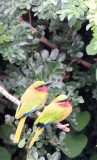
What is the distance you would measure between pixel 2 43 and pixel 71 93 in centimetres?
63

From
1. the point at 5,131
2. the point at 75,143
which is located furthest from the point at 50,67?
the point at 5,131

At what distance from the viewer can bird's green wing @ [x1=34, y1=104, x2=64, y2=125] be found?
232cm

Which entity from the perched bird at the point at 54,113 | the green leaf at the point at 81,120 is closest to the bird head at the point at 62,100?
the perched bird at the point at 54,113

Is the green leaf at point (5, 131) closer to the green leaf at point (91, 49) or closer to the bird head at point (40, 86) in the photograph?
the bird head at point (40, 86)

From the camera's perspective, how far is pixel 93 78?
313cm

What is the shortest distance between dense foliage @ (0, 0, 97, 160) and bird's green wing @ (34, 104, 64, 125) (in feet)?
0.72

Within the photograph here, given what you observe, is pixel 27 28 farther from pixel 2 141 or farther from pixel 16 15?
pixel 2 141

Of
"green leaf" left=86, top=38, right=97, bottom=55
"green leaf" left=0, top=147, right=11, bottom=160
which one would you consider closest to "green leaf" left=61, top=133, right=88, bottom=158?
"green leaf" left=0, top=147, right=11, bottom=160

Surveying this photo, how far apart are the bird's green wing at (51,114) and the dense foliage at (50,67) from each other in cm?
22

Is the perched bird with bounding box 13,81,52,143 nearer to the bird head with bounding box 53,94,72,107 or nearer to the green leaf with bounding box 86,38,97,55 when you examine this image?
the bird head with bounding box 53,94,72,107

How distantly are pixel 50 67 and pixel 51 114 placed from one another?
0.53 m

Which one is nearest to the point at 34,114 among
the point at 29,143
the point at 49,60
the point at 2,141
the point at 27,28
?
the point at 29,143

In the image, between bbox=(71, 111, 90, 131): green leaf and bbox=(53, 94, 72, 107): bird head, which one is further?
bbox=(71, 111, 90, 131): green leaf

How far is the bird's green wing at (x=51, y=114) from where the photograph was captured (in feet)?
7.61
